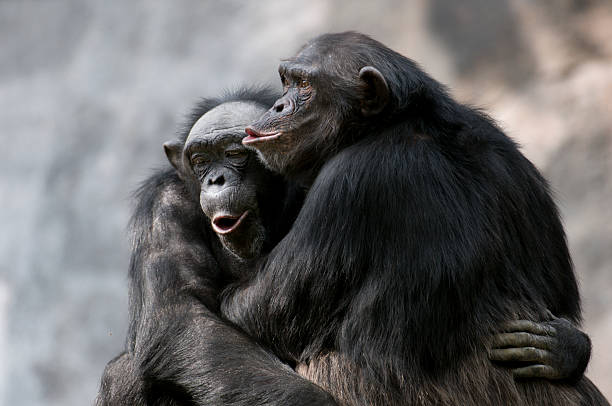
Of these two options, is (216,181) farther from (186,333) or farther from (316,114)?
(186,333)

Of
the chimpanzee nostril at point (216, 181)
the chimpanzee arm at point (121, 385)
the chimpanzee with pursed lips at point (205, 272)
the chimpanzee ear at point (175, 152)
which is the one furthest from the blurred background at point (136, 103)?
the chimpanzee arm at point (121, 385)

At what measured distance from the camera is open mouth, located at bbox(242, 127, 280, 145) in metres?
4.86

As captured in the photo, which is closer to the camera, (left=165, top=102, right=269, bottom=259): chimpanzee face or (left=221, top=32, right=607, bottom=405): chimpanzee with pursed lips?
(left=221, top=32, right=607, bottom=405): chimpanzee with pursed lips

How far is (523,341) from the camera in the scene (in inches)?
173

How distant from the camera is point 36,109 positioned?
13562 mm

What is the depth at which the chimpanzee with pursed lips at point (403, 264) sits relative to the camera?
4.32 metres

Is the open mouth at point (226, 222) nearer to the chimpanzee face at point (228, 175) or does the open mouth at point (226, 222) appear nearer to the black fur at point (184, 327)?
the chimpanzee face at point (228, 175)

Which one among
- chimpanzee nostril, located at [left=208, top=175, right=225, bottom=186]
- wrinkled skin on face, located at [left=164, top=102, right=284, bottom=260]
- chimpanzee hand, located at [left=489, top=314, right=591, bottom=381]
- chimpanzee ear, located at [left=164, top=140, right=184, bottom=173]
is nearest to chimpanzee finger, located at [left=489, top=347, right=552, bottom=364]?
chimpanzee hand, located at [left=489, top=314, right=591, bottom=381]

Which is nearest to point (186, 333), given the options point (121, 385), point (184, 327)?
point (184, 327)

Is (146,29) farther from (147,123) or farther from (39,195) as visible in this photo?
(39,195)

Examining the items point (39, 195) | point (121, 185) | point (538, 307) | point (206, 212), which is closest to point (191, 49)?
point (121, 185)

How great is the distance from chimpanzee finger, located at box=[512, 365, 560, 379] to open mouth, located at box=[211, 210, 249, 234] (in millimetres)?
1653

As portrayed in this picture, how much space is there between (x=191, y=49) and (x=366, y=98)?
8.83 metres

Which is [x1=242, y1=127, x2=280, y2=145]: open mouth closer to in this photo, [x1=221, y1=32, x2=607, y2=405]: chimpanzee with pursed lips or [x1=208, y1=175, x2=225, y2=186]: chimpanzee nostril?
[x1=221, y1=32, x2=607, y2=405]: chimpanzee with pursed lips
